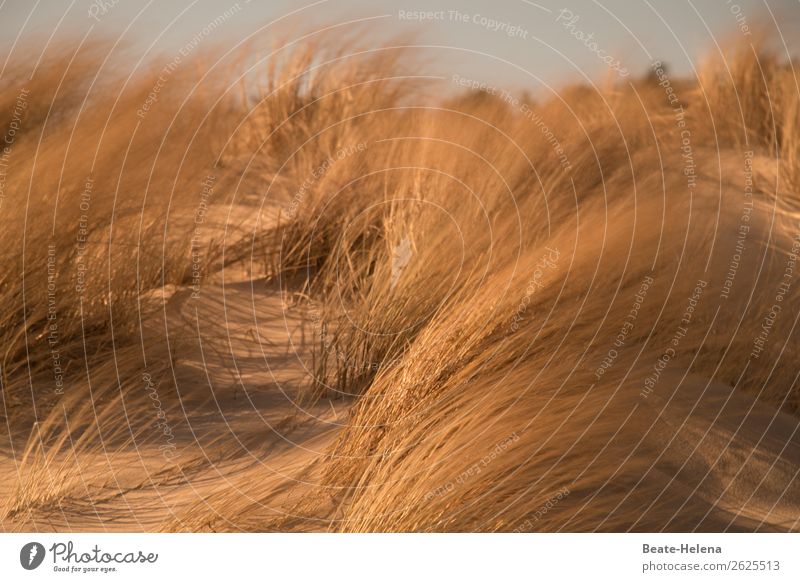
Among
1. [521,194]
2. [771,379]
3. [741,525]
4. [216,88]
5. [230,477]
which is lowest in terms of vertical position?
[741,525]

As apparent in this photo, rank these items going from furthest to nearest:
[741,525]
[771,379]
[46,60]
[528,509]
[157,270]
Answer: [157,270]
[46,60]
[771,379]
[741,525]
[528,509]

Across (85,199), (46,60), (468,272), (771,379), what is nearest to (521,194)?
(468,272)

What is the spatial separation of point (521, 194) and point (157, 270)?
64.4 inches

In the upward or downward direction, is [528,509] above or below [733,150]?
below

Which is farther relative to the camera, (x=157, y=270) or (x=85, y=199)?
(x=157, y=270)

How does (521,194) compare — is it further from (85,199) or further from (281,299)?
(85,199)

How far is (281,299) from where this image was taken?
4.49 metres
